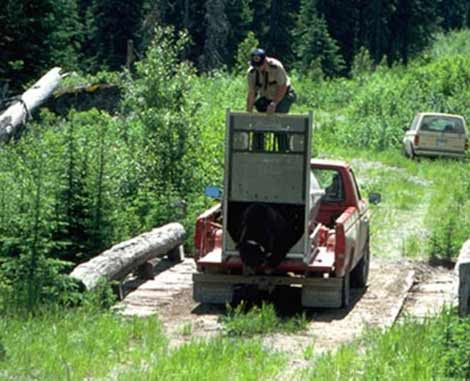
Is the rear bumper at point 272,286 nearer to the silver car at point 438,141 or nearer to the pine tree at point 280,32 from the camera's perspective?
the silver car at point 438,141

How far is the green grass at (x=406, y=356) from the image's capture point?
9961 millimetres

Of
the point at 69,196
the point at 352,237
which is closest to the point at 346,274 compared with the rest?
the point at 352,237

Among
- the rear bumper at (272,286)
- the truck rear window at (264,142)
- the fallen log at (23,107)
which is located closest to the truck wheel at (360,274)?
the rear bumper at (272,286)

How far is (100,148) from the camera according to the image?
16984 millimetres

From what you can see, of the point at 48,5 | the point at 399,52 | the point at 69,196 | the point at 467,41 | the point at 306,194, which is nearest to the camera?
the point at 306,194

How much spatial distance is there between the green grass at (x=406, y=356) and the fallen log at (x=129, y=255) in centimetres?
345

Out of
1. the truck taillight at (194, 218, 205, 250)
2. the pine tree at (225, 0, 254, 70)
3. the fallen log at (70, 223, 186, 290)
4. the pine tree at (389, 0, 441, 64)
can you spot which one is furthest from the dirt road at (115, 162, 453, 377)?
the pine tree at (389, 0, 441, 64)

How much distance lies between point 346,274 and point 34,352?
492 centimetres

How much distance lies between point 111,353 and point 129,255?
4331 mm

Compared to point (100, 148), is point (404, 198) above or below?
below

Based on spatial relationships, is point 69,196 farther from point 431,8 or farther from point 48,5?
point 431,8

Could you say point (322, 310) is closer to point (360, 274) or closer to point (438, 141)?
point (360, 274)

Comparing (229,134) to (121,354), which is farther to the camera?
(229,134)

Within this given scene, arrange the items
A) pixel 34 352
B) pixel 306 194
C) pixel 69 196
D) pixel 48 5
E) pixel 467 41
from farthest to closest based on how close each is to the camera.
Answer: pixel 467 41 < pixel 48 5 < pixel 69 196 < pixel 306 194 < pixel 34 352
